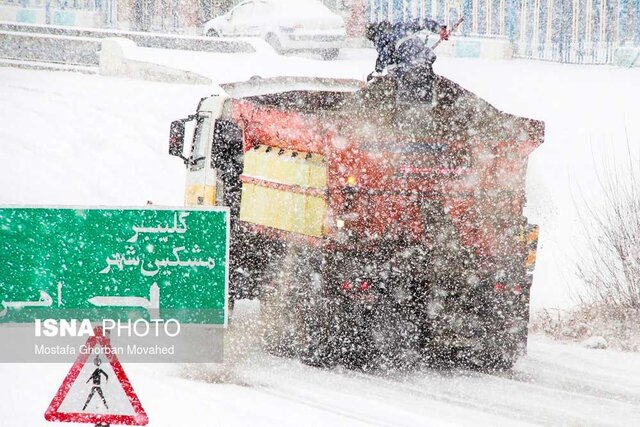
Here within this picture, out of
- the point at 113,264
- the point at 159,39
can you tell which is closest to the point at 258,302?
the point at 113,264

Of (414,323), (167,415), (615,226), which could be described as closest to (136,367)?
(167,415)

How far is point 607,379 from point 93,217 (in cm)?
434

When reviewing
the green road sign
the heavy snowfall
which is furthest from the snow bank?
the green road sign

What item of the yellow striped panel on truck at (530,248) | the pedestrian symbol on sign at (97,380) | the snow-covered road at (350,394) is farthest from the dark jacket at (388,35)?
the pedestrian symbol on sign at (97,380)

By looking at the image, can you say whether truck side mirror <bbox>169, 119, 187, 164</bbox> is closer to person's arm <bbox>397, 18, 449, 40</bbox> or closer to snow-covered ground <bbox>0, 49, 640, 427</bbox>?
snow-covered ground <bbox>0, 49, 640, 427</bbox>

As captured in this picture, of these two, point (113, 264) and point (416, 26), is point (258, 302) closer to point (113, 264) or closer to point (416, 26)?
point (416, 26)

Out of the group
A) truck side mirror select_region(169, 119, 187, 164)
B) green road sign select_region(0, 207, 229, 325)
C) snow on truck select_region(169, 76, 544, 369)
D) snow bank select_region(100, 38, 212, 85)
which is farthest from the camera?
snow bank select_region(100, 38, 212, 85)

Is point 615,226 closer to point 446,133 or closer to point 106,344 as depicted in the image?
point 446,133

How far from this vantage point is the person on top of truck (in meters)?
7.79

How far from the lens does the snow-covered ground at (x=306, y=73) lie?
6.93 metres

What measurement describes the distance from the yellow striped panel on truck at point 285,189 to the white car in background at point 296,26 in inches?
632

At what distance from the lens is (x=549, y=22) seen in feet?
75.8

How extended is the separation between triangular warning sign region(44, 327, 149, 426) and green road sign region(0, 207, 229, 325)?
392 millimetres

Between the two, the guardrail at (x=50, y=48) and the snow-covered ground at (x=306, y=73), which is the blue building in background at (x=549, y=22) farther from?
the guardrail at (x=50, y=48)
